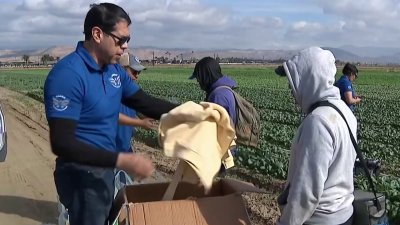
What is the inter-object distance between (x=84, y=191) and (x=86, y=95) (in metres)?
0.53

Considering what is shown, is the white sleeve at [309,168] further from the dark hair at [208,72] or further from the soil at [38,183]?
the dark hair at [208,72]

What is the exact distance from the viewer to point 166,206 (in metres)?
2.94

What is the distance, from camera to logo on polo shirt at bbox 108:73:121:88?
329 centimetres

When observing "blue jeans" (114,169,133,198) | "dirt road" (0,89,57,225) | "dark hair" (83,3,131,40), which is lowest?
"dirt road" (0,89,57,225)

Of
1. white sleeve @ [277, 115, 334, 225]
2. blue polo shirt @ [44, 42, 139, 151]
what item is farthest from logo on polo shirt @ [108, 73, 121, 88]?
white sleeve @ [277, 115, 334, 225]

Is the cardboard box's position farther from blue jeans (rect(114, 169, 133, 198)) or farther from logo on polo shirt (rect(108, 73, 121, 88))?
blue jeans (rect(114, 169, 133, 198))

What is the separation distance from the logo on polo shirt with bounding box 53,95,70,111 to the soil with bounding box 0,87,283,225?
82.8 inches

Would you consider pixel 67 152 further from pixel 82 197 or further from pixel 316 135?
pixel 316 135

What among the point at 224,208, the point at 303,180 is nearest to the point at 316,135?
the point at 303,180

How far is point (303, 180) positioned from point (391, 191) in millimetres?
5159

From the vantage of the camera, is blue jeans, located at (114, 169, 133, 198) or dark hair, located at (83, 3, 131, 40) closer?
dark hair, located at (83, 3, 131, 40)

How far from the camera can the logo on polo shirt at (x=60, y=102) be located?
2904 millimetres

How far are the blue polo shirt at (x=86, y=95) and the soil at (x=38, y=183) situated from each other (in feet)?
5.72

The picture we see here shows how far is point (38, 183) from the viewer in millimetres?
9188
